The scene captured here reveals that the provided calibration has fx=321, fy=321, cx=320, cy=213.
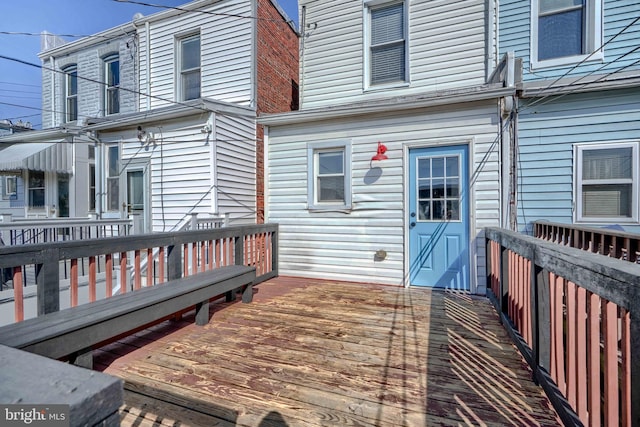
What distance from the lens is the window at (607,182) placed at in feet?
14.2

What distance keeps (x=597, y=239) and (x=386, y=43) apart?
465 centimetres

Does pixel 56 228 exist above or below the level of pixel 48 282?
above

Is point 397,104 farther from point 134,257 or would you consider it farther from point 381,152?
point 134,257

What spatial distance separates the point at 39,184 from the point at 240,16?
286 inches

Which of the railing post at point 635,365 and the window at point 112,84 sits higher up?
the window at point 112,84

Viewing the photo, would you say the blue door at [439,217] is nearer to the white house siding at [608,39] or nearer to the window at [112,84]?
the white house siding at [608,39]

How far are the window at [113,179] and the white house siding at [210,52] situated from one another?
4.94 ft

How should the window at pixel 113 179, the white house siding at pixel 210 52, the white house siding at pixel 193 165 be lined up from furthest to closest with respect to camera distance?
the window at pixel 113 179
the white house siding at pixel 210 52
the white house siding at pixel 193 165

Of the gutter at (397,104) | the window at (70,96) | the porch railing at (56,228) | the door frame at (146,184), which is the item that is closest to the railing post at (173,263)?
the porch railing at (56,228)

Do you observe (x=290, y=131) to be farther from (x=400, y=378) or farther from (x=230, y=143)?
(x=400, y=378)

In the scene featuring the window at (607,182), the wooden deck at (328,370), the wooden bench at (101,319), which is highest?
the window at (607,182)

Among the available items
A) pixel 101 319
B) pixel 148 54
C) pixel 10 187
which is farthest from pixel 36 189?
pixel 101 319

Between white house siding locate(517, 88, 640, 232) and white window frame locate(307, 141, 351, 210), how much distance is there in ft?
8.39

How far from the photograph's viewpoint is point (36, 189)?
29.5 ft
